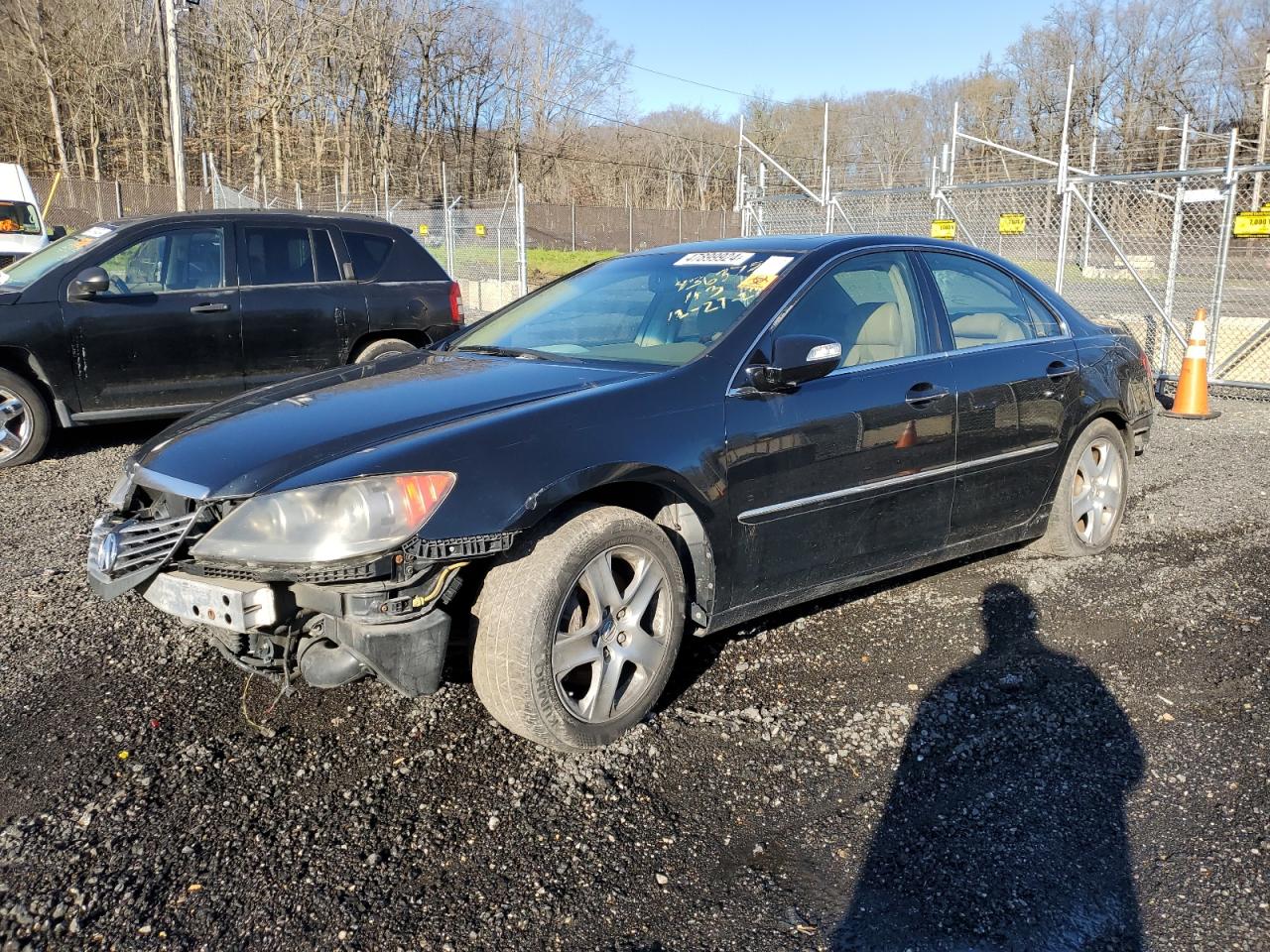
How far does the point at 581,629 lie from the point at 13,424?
565 cm

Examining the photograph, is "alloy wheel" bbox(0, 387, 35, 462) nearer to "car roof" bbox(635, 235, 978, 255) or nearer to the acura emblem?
the acura emblem

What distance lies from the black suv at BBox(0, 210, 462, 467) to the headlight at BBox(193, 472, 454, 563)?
16.3 feet

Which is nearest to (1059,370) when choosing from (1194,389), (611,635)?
(611,635)

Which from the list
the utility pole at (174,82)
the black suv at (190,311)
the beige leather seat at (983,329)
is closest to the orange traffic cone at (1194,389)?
the beige leather seat at (983,329)

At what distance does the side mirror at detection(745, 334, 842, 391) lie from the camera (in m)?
3.39

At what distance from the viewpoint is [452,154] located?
46906 millimetres

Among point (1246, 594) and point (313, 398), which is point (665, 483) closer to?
point (313, 398)

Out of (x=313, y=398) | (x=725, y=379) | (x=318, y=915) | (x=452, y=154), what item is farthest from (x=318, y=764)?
(x=452, y=154)

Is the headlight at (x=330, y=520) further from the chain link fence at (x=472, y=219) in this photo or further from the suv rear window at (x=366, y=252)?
the chain link fence at (x=472, y=219)

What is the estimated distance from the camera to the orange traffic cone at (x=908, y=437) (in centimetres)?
386

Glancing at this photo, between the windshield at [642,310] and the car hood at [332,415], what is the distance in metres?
0.23

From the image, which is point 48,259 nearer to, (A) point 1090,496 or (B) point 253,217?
(B) point 253,217

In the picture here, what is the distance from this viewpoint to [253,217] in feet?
25.3

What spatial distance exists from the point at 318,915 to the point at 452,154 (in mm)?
47923
